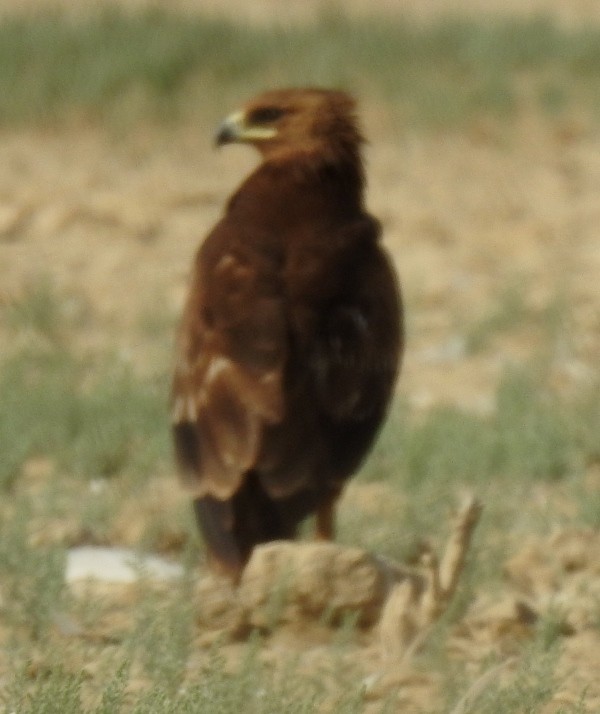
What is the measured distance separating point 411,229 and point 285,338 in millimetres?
5750

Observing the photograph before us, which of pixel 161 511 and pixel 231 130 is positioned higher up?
pixel 231 130

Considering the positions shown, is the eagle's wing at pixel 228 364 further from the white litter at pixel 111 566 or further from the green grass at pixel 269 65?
the green grass at pixel 269 65

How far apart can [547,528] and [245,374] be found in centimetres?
145

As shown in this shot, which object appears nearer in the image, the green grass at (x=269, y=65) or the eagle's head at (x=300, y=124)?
the eagle's head at (x=300, y=124)

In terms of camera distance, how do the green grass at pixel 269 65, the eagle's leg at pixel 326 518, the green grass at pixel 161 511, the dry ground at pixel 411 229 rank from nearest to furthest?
1. the green grass at pixel 161 511
2. the eagle's leg at pixel 326 518
3. the dry ground at pixel 411 229
4. the green grass at pixel 269 65

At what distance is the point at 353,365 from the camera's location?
6.60 metres

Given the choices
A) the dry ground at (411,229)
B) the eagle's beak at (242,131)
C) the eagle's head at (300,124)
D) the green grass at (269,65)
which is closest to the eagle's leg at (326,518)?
the dry ground at (411,229)

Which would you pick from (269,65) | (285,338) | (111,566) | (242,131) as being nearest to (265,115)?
(242,131)

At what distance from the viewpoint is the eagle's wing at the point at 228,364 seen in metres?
6.20

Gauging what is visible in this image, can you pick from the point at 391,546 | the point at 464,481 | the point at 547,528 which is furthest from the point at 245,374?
the point at 464,481

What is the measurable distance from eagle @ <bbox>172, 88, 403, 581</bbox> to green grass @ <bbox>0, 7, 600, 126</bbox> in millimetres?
6247

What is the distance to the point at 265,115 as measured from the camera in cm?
718

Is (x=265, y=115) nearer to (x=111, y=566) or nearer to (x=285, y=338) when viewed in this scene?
(x=285, y=338)

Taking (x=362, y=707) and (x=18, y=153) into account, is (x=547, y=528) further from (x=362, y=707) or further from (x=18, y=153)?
(x=18, y=153)
